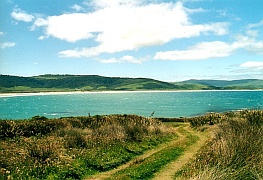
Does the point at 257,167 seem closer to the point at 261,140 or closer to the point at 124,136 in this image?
the point at 261,140

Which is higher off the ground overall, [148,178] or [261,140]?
[261,140]

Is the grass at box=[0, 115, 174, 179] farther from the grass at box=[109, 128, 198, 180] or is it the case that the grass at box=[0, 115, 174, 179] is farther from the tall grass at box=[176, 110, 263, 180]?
the tall grass at box=[176, 110, 263, 180]

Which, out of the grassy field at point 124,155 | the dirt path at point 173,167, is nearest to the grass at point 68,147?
the grassy field at point 124,155

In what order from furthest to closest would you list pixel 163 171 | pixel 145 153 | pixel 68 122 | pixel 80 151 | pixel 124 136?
pixel 68 122 → pixel 124 136 → pixel 145 153 → pixel 80 151 → pixel 163 171

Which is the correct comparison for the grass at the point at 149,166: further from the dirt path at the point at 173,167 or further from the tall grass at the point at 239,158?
the tall grass at the point at 239,158

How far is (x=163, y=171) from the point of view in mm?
14266

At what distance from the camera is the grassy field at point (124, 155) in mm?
11061

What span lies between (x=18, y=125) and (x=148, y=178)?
13.0 metres

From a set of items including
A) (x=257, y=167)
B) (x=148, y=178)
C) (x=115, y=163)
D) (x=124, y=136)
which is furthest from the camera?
(x=124, y=136)

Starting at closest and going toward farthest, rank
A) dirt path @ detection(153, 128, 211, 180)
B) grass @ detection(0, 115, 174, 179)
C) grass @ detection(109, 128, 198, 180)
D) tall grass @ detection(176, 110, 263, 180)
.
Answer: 1. tall grass @ detection(176, 110, 263, 180)
2. grass @ detection(0, 115, 174, 179)
3. grass @ detection(109, 128, 198, 180)
4. dirt path @ detection(153, 128, 211, 180)

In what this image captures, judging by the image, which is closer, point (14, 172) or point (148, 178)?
point (14, 172)

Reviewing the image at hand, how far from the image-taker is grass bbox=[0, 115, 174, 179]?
1288 cm

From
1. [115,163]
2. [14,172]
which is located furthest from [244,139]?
[14,172]

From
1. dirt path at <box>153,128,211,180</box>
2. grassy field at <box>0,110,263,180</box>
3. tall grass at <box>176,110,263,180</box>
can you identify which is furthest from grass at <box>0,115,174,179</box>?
tall grass at <box>176,110,263,180</box>
